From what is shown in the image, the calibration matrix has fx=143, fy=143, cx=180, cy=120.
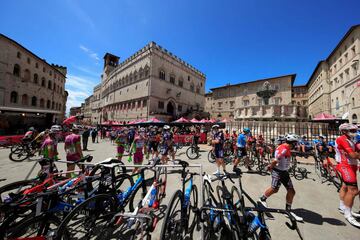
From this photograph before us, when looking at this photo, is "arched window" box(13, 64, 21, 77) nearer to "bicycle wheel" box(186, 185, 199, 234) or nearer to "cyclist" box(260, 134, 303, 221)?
"bicycle wheel" box(186, 185, 199, 234)

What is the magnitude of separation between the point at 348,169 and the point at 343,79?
36.9 metres

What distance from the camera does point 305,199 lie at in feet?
13.3

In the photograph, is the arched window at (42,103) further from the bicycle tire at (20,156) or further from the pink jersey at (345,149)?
the pink jersey at (345,149)

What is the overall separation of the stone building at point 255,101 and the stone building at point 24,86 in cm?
2664

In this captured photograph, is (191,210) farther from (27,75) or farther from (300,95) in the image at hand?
(300,95)

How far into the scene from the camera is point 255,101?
41.2 metres

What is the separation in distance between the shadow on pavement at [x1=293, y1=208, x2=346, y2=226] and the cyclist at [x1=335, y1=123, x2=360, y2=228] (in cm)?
26

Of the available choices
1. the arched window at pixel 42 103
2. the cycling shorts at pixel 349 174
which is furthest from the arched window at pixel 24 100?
the cycling shorts at pixel 349 174

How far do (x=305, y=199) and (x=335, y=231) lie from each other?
1364mm

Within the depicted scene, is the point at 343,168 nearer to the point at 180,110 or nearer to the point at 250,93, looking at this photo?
the point at 180,110

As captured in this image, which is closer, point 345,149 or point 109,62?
point 345,149

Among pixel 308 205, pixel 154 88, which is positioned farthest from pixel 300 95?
pixel 308 205

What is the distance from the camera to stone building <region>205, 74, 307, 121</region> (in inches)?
790

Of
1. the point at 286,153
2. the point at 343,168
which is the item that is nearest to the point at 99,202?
the point at 286,153
